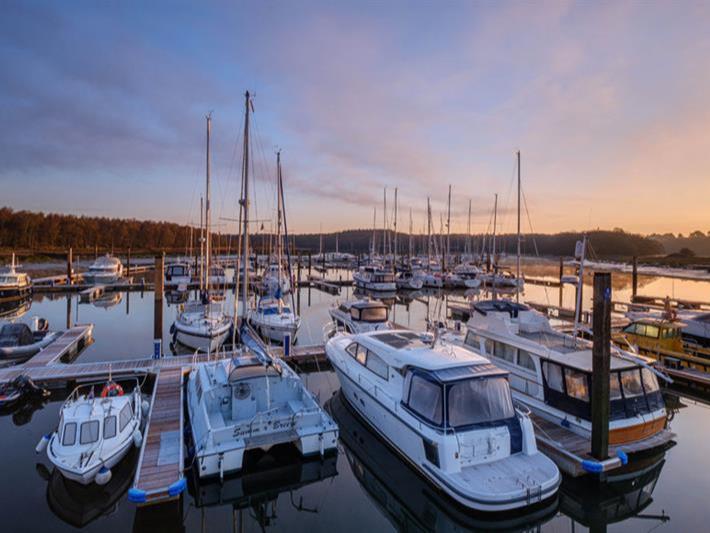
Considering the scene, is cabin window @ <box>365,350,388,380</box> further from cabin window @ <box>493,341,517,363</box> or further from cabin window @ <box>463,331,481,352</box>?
cabin window @ <box>463,331,481,352</box>

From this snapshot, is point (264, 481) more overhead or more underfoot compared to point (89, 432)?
more underfoot

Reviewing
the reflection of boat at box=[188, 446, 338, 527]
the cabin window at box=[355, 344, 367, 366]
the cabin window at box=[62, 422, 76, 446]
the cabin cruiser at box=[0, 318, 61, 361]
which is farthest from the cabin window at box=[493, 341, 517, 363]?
the cabin cruiser at box=[0, 318, 61, 361]

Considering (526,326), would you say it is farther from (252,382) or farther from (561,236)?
(561,236)

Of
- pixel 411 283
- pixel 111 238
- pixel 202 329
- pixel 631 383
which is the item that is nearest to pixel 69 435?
pixel 202 329

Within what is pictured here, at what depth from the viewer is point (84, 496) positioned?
8.43 meters

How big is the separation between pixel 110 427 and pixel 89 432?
403 mm

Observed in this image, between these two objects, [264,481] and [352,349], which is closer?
[264,481]

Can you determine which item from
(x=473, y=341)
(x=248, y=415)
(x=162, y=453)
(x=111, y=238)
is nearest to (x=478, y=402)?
(x=248, y=415)

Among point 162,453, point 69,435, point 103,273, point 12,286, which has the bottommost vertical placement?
point 162,453

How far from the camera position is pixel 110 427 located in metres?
9.23

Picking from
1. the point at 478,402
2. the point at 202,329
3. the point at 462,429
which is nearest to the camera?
the point at 462,429

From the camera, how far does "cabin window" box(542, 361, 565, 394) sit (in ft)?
35.1

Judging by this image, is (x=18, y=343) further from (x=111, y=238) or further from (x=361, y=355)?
(x=111, y=238)

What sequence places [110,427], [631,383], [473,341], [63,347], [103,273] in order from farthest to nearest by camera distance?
[103,273] < [63,347] < [473,341] < [631,383] < [110,427]
